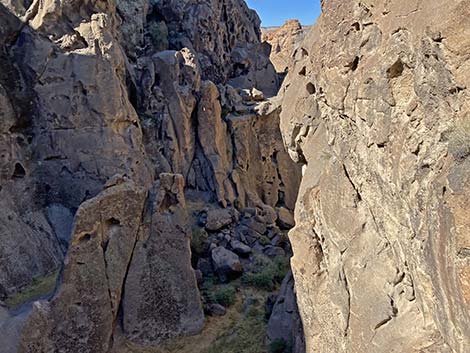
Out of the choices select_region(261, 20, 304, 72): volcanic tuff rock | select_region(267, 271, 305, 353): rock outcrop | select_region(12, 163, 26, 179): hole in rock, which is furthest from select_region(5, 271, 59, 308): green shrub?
select_region(261, 20, 304, 72): volcanic tuff rock

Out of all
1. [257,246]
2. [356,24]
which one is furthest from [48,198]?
[356,24]

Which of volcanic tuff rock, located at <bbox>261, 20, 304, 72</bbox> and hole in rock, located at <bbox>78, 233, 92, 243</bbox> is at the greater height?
volcanic tuff rock, located at <bbox>261, 20, 304, 72</bbox>

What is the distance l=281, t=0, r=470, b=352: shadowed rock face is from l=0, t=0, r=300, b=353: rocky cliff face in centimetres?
414

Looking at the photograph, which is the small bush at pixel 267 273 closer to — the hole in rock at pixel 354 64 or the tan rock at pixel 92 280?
the tan rock at pixel 92 280

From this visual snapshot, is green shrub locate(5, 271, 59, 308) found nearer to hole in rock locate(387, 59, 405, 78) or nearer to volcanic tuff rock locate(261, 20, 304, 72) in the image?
hole in rock locate(387, 59, 405, 78)

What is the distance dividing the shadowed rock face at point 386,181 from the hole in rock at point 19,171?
378 inches

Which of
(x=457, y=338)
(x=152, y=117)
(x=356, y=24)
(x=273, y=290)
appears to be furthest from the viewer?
(x=152, y=117)

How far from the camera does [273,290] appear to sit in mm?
13844

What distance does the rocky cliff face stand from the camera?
31.4ft

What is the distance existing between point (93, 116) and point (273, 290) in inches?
324

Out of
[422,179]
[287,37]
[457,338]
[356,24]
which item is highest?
[287,37]

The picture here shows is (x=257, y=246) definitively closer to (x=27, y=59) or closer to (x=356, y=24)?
(x=27, y=59)

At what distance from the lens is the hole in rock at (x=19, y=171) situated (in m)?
13.6

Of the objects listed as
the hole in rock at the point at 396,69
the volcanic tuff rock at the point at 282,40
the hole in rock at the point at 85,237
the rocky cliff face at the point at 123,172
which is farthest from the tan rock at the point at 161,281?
the volcanic tuff rock at the point at 282,40
